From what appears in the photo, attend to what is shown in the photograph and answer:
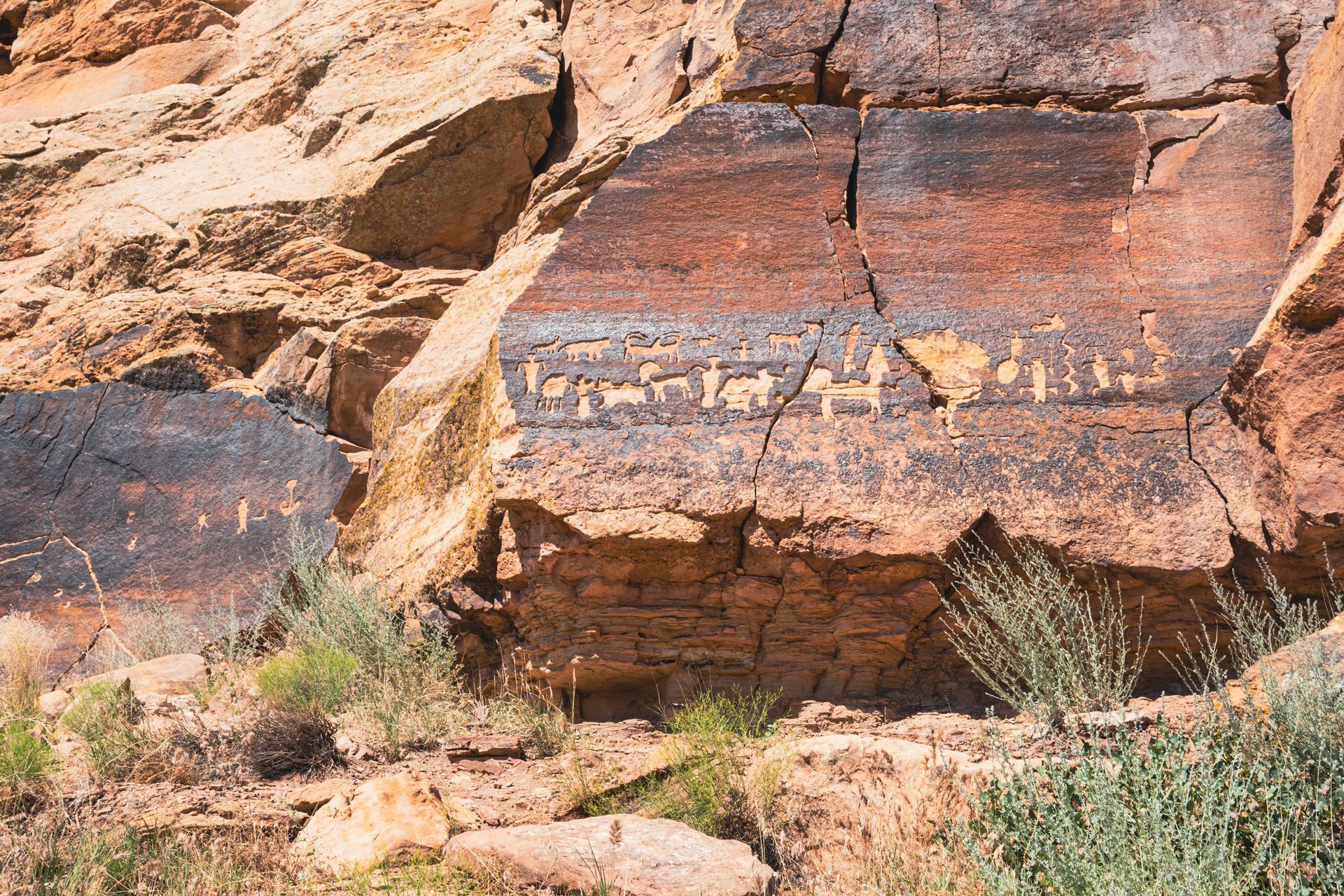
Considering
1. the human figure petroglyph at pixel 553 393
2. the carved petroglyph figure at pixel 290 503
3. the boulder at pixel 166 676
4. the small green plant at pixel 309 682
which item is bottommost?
the boulder at pixel 166 676

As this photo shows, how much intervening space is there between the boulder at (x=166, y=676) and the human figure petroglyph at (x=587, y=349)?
7.38 feet

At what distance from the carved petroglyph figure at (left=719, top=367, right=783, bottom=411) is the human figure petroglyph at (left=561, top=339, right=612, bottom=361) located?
0.56 metres

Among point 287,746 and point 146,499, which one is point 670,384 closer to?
point 287,746

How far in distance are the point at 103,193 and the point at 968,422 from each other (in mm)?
6957

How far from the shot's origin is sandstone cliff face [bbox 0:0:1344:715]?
4105 millimetres

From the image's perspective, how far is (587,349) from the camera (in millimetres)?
4590

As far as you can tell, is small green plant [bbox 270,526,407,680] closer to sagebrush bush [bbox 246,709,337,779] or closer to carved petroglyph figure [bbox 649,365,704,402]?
sagebrush bush [bbox 246,709,337,779]

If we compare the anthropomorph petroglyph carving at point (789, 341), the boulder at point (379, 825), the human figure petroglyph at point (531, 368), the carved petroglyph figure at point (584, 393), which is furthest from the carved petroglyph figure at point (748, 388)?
the boulder at point (379, 825)

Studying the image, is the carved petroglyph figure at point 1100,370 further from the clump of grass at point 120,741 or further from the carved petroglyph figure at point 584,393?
the clump of grass at point 120,741

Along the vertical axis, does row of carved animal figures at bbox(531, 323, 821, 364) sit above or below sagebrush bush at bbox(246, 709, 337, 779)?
above

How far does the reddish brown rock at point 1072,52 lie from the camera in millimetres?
4957

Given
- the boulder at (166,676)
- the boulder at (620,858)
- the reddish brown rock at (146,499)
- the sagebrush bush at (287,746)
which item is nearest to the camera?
the boulder at (620,858)

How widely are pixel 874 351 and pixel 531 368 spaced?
147 centimetres

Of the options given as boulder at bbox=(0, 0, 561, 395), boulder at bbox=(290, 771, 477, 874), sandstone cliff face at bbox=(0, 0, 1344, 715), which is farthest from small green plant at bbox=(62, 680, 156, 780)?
boulder at bbox=(0, 0, 561, 395)
